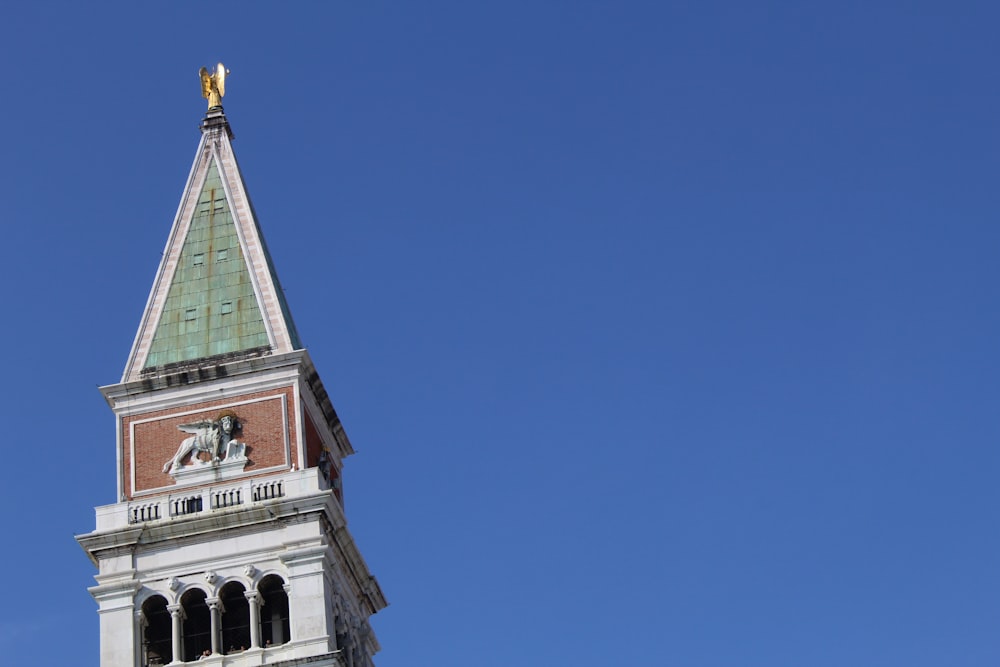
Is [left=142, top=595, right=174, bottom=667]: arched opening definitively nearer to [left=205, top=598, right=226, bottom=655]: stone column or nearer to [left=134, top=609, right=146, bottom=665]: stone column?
[left=134, top=609, right=146, bottom=665]: stone column

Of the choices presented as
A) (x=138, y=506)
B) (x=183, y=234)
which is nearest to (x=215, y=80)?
(x=183, y=234)

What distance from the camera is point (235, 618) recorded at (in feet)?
213

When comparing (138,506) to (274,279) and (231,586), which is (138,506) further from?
(274,279)

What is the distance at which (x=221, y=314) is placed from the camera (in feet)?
233

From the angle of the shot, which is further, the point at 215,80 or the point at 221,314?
the point at 215,80

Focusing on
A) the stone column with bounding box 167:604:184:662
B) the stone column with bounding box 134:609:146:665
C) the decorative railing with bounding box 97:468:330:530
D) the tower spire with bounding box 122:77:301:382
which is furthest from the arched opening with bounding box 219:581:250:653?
the tower spire with bounding box 122:77:301:382

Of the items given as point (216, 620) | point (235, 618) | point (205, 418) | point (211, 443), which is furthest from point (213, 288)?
point (216, 620)

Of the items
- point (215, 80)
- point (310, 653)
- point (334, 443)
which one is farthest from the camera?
point (215, 80)

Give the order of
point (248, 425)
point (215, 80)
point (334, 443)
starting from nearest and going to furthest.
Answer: point (248, 425)
point (334, 443)
point (215, 80)

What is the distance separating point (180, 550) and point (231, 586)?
78.2 inches

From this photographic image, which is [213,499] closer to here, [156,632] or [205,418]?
[205,418]

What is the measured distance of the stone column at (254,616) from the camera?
63500 millimetres

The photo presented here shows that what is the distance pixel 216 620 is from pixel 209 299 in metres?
12.1

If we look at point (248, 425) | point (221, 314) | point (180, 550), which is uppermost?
point (221, 314)
